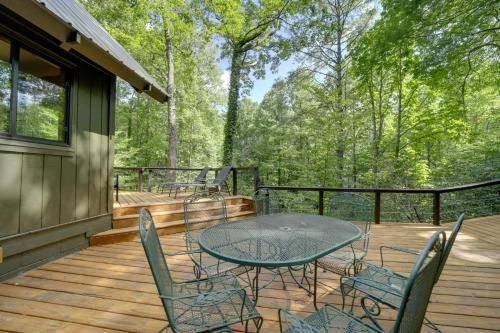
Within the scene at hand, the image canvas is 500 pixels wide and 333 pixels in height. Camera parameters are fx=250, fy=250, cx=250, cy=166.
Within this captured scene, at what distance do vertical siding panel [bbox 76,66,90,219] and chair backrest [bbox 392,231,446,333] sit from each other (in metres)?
3.85

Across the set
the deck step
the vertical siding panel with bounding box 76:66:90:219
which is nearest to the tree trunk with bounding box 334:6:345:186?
the deck step

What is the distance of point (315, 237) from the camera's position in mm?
1959

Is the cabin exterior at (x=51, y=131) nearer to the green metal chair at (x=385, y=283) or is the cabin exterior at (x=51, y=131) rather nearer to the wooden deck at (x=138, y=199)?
the wooden deck at (x=138, y=199)

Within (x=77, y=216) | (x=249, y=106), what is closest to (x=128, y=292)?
(x=77, y=216)

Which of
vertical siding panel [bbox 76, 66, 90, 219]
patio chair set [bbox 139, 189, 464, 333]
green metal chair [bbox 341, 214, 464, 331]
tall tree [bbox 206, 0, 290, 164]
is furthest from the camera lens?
tall tree [bbox 206, 0, 290, 164]

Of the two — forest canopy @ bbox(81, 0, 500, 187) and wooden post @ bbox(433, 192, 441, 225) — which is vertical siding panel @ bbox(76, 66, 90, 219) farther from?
wooden post @ bbox(433, 192, 441, 225)

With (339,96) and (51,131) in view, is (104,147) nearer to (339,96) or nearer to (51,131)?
(51,131)

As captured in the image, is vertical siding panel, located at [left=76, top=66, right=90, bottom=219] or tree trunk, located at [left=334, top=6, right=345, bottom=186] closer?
vertical siding panel, located at [left=76, top=66, right=90, bottom=219]

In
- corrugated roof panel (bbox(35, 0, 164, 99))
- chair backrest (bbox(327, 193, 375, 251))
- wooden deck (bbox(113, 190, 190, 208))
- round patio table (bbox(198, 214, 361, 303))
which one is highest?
corrugated roof panel (bbox(35, 0, 164, 99))

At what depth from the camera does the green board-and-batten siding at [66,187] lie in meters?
2.60

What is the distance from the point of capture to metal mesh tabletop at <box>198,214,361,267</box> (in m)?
1.54

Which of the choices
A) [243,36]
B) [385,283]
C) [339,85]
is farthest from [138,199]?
[339,85]

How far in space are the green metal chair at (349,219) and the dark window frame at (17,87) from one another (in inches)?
134

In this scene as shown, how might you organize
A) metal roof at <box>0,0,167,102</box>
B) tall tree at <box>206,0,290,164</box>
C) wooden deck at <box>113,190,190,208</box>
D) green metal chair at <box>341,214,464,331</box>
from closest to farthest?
green metal chair at <box>341,214,464,331</box>
metal roof at <box>0,0,167,102</box>
wooden deck at <box>113,190,190,208</box>
tall tree at <box>206,0,290,164</box>
